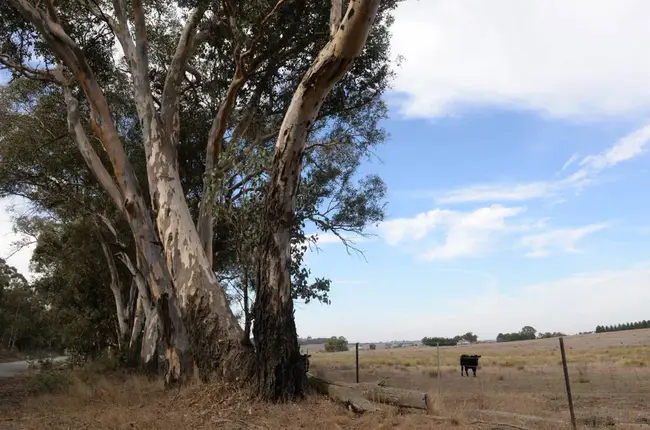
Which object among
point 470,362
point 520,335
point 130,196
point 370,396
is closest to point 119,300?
point 130,196

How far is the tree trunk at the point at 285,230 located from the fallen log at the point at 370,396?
19.2 inches

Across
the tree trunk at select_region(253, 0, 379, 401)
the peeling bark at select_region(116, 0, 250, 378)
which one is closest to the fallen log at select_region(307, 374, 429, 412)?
the tree trunk at select_region(253, 0, 379, 401)

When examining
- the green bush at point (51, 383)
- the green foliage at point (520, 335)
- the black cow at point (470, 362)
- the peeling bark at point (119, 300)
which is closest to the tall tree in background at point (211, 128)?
the green bush at point (51, 383)

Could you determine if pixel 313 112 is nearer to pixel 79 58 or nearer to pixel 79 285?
pixel 79 58

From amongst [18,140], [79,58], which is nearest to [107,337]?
[18,140]

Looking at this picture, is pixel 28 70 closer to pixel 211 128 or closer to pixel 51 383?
pixel 211 128

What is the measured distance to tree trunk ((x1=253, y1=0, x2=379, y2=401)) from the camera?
24.2 ft

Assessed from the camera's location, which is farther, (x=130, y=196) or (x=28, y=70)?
(x=28, y=70)

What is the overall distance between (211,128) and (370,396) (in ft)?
22.7

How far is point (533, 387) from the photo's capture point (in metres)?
15.9

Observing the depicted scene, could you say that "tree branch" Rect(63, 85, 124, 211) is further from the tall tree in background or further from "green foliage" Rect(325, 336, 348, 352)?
"green foliage" Rect(325, 336, 348, 352)

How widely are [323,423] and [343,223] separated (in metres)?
11.6

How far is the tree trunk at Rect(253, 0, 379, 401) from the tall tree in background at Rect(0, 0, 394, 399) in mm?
16

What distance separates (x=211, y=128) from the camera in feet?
38.9
